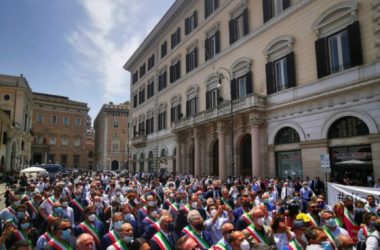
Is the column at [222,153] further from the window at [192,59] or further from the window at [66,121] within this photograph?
the window at [66,121]

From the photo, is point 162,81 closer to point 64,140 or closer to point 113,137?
point 113,137

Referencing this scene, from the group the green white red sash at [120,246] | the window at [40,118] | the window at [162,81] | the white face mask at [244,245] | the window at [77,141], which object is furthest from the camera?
the window at [77,141]

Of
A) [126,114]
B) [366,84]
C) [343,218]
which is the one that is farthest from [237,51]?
[126,114]

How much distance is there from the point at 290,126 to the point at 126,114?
67024 mm

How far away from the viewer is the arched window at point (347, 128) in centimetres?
1558

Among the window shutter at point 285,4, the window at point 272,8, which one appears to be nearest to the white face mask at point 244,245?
the window shutter at point 285,4

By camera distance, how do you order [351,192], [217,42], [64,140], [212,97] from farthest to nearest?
[64,140], [212,97], [217,42], [351,192]

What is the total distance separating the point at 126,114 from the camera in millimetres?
82188

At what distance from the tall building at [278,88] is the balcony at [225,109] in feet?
0.28

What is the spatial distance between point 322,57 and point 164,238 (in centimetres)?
1595

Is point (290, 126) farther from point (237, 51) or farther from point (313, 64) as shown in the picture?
point (237, 51)

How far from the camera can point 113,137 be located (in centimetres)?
7875

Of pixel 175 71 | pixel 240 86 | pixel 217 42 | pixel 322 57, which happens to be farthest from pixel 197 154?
pixel 322 57

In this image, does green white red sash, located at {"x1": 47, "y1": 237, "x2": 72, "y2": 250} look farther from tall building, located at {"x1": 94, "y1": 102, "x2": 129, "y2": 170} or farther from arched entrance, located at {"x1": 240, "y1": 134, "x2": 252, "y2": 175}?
tall building, located at {"x1": 94, "y1": 102, "x2": 129, "y2": 170}
